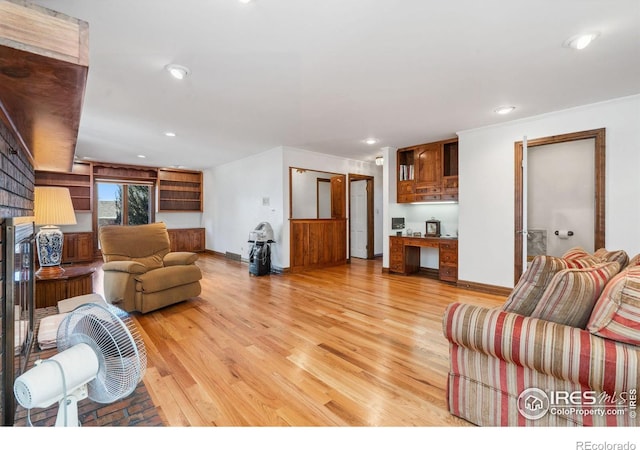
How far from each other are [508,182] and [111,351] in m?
4.64

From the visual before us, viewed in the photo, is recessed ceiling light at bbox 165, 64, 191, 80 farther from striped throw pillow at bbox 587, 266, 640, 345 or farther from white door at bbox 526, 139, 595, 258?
white door at bbox 526, 139, 595, 258

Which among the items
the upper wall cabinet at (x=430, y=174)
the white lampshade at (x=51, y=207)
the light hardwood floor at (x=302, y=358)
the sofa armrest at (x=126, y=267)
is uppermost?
the upper wall cabinet at (x=430, y=174)

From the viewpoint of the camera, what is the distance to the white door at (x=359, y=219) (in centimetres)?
738

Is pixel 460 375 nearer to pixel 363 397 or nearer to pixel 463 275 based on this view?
pixel 363 397

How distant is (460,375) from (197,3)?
2617 mm

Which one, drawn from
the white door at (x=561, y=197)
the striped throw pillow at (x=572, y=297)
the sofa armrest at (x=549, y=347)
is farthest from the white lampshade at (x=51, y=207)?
the white door at (x=561, y=197)

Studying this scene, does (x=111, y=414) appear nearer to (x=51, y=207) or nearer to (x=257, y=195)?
(x=51, y=207)

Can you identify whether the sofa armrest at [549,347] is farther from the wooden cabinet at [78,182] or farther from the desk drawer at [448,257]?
the wooden cabinet at [78,182]

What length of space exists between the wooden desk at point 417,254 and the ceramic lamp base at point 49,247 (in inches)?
187

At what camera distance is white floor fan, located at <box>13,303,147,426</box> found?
0.95 meters

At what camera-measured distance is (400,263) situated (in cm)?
539

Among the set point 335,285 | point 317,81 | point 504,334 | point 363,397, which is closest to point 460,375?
point 504,334

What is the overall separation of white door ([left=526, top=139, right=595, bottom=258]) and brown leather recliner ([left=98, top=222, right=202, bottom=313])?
4.59 metres

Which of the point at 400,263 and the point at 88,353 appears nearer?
the point at 88,353
